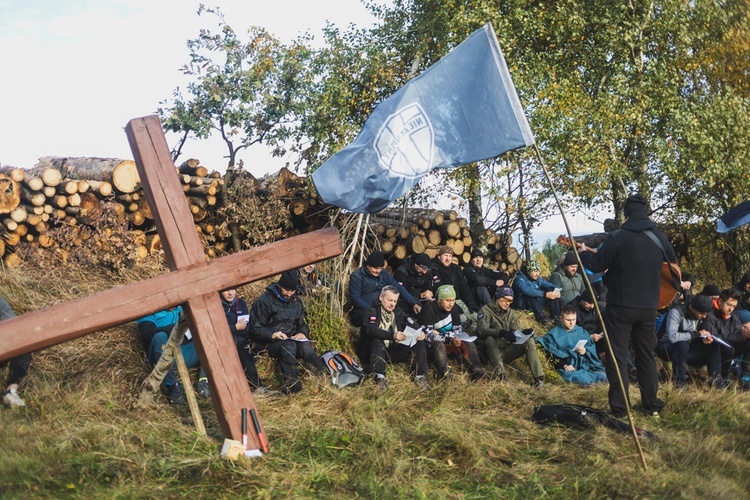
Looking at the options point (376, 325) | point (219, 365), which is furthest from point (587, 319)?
point (219, 365)

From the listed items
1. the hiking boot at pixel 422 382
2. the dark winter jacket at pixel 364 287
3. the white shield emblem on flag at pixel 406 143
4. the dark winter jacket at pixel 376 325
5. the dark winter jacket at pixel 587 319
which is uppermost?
the white shield emblem on flag at pixel 406 143

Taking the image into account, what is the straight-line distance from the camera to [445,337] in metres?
8.62

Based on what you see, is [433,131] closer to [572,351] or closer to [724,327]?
[572,351]

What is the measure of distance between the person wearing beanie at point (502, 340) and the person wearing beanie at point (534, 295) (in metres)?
2.13

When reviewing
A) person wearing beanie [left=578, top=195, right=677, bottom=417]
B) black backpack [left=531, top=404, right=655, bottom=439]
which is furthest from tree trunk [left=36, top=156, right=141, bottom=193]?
black backpack [left=531, top=404, right=655, bottom=439]

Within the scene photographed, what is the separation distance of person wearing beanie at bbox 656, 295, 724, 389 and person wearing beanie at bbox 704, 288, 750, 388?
0.12 m

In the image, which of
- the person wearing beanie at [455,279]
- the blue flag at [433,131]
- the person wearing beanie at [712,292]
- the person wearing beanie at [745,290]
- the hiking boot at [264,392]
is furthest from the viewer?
the person wearing beanie at [745,290]

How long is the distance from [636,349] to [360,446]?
292cm

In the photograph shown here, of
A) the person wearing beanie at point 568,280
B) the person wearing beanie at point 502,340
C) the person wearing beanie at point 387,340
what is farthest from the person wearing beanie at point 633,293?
the person wearing beanie at point 568,280

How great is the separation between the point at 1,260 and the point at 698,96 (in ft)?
41.5

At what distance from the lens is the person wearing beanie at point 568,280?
1079 centimetres

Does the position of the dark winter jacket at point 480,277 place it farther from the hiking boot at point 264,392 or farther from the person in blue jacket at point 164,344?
the person in blue jacket at point 164,344

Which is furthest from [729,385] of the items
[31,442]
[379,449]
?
[31,442]

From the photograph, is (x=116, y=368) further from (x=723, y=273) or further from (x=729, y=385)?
(x=723, y=273)
